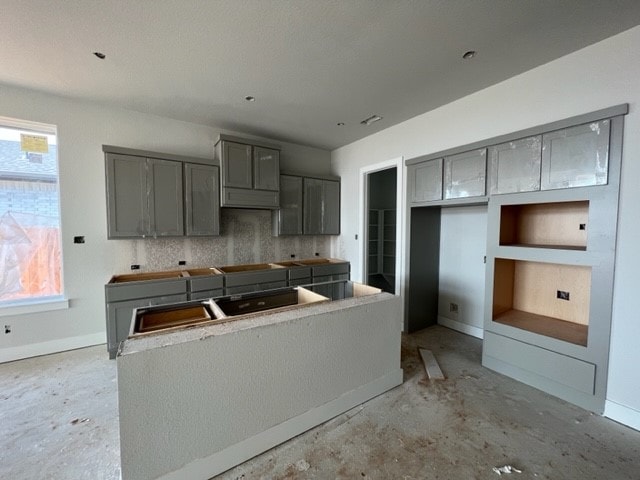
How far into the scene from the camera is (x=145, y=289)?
A: 2.90 m

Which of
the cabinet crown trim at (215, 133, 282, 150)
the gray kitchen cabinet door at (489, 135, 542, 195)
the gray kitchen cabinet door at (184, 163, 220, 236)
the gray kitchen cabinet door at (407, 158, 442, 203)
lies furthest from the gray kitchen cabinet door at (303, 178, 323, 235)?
the gray kitchen cabinet door at (489, 135, 542, 195)

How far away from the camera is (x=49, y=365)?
8.84 ft

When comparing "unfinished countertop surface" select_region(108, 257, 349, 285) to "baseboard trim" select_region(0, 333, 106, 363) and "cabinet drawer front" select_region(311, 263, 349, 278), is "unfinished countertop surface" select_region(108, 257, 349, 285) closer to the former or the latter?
Result: "cabinet drawer front" select_region(311, 263, 349, 278)

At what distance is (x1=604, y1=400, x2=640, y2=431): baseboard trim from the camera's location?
183 cm

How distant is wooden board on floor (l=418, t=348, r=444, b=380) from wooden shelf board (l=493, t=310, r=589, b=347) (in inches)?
29.0

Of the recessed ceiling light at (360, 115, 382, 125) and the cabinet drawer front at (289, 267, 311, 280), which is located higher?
the recessed ceiling light at (360, 115, 382, 125)

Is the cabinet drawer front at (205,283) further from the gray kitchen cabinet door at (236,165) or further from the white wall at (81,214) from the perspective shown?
the gray kitchen cabinet door at (236,165)

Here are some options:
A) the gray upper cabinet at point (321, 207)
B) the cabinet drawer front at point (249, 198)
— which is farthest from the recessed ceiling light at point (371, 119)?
the cabinet drawer front at point (249, 198)

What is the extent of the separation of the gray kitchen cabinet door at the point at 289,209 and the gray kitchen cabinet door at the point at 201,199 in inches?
36.0

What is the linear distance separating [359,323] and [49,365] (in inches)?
126

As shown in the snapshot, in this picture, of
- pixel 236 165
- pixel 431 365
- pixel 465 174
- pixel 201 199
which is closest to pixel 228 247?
pixel 201 199

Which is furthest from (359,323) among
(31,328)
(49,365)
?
(31,328)

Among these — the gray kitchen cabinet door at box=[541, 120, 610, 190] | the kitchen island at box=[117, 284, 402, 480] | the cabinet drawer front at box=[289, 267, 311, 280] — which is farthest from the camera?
the cabinet drawer front at box=[289, 267, 311, 280]

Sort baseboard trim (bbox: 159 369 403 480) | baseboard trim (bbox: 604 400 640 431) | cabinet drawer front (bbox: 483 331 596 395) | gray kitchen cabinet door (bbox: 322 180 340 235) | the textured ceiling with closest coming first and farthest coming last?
baseboard trim (bbox: 159 369 403 480) < the textured ceiling < baseboard trim (bbox: 604 400 640 431) < cabinet drawer front (bbox: 483 331 596 395) < gray kitchen cabinet door (bbox: 322 180 340 235)
